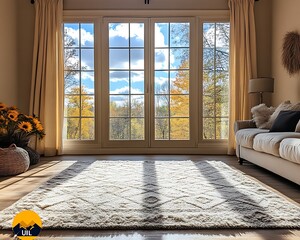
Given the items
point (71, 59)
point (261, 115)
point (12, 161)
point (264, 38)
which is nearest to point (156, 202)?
point (12, 161)

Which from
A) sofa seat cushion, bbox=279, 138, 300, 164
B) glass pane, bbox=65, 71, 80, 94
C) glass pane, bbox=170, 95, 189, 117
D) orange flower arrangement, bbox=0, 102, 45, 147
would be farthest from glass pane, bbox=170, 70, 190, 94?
sofa seat cushion, bbox=279, 138, 300, 164

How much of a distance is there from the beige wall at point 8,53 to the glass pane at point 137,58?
2.05 meters

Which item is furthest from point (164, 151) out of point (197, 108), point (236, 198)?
point (236, 198)

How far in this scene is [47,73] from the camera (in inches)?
211

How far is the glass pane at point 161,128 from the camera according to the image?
561cm

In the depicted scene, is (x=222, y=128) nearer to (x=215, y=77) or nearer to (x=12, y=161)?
(x=215, y=77)

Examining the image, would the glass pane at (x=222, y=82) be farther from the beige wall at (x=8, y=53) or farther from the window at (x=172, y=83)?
the beige wall at (x=8, y=53)

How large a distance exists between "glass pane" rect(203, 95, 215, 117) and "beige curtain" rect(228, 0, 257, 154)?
34 centimetres

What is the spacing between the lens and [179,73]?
562 cm

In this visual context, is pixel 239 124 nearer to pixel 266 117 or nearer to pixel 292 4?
pixel 266 117

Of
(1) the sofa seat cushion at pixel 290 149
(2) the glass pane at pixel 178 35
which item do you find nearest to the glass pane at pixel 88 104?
(2) the glass pane at pixel 178 35

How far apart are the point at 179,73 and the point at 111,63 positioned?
1.25 metres

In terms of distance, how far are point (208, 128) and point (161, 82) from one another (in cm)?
120

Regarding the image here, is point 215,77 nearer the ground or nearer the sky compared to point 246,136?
nearer the sky
